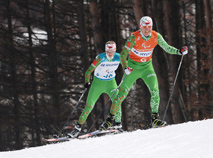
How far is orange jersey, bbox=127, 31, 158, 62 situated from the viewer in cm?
830

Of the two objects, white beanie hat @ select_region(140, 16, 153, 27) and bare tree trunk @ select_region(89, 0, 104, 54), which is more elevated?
bare tree trunk @ select_region(89, 0, 104, 54)

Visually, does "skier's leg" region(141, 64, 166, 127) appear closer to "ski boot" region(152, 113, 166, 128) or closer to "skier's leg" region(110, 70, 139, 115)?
"ski boot" region(152, 113, 166, 128)

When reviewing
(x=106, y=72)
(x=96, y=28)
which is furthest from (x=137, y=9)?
(x=106, y=72)

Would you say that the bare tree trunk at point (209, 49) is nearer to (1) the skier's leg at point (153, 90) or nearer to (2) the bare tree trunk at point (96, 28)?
(2) the bare tree trunk at point (96, 28)

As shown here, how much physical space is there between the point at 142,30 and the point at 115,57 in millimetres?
1178

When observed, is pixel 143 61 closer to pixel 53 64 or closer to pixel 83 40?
pixel 83 40

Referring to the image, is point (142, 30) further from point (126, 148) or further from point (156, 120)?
point (126, 148)

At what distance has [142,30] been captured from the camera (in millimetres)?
8242

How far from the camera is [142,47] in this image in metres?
8.34

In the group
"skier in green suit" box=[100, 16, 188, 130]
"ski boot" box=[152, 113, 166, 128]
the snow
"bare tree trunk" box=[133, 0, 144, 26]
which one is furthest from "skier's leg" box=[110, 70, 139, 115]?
"bare tree trunk" box=[133, 0, 144, 26]

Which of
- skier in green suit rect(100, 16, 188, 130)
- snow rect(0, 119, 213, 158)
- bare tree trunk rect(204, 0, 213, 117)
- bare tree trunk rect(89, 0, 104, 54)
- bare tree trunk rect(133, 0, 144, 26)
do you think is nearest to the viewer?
snow rect(0, 119, 213, 158)

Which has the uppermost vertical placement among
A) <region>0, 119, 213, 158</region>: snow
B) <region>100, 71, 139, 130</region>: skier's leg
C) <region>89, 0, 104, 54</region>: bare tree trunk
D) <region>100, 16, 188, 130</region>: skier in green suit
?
<region>89, 0, 104, 54</region>: bare tree trunk

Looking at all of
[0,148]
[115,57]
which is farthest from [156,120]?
[0,148]

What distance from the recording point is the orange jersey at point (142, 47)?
8.30m
